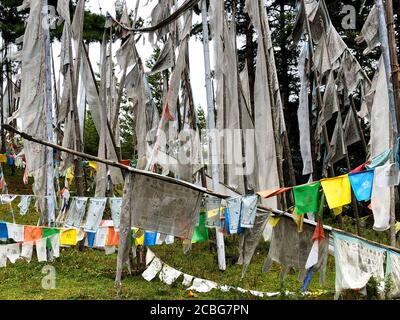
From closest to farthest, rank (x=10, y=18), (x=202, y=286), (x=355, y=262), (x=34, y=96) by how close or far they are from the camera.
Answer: (x=355, y=262), (x=202, y=286), (x=34, y=96), (x=10, y=18)

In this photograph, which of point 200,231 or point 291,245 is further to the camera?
point 200,231

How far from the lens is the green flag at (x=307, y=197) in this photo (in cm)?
616

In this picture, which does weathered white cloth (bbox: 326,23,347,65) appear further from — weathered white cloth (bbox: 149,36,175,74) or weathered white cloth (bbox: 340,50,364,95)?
weathered white cloth (bbox: 149,36,175,74)

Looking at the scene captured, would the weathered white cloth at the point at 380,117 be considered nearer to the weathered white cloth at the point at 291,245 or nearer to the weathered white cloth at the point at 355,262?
the weathered white cloth at the point at 355,262

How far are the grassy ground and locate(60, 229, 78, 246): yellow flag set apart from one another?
2.66ft

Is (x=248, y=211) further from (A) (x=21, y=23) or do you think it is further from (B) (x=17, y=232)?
(A) (x=21, y=23)

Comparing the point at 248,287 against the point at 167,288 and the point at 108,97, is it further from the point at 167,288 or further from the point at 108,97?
the point at 108,97

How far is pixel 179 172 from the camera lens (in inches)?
418

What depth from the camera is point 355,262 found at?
21.2 feet

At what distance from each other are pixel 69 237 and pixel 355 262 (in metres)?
5.12

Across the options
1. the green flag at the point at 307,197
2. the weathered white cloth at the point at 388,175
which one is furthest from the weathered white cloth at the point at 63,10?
A: the weathered white cloth at the point at 388,175

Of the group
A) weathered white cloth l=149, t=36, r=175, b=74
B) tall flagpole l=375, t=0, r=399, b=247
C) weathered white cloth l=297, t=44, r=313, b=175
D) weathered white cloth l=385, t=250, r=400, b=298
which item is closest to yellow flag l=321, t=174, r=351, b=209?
tall flagpole l=375, t=0, r=399, b=247

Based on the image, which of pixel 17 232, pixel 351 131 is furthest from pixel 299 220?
pixel 17 232

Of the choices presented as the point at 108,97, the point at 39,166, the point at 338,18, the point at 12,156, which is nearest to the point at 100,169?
the point at 39,166
